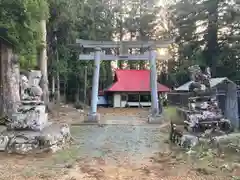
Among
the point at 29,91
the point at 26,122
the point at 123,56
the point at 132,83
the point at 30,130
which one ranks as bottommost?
the point at 30,130

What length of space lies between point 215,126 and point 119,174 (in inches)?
137

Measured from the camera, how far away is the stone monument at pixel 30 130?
6.91 metres

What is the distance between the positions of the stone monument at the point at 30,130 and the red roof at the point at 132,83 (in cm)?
1604

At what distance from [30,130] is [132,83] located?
1804cm

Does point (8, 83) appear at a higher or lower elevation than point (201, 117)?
higher

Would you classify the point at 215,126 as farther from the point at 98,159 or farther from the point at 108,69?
the point at 108,69

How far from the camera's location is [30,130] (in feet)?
25.5

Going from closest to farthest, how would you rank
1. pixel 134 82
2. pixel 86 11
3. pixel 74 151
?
pixel 74 151 → pixel 86 11 → pixel 134 82

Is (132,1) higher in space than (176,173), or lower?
higher

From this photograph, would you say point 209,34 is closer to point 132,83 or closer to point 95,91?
point 132,83

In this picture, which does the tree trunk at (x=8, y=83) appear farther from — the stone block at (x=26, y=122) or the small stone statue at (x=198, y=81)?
the small stone statue at (x=198, y=81)

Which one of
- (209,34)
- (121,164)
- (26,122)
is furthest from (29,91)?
(209,34)

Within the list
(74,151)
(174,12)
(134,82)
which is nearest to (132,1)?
(174,12)

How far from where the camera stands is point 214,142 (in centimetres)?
646
